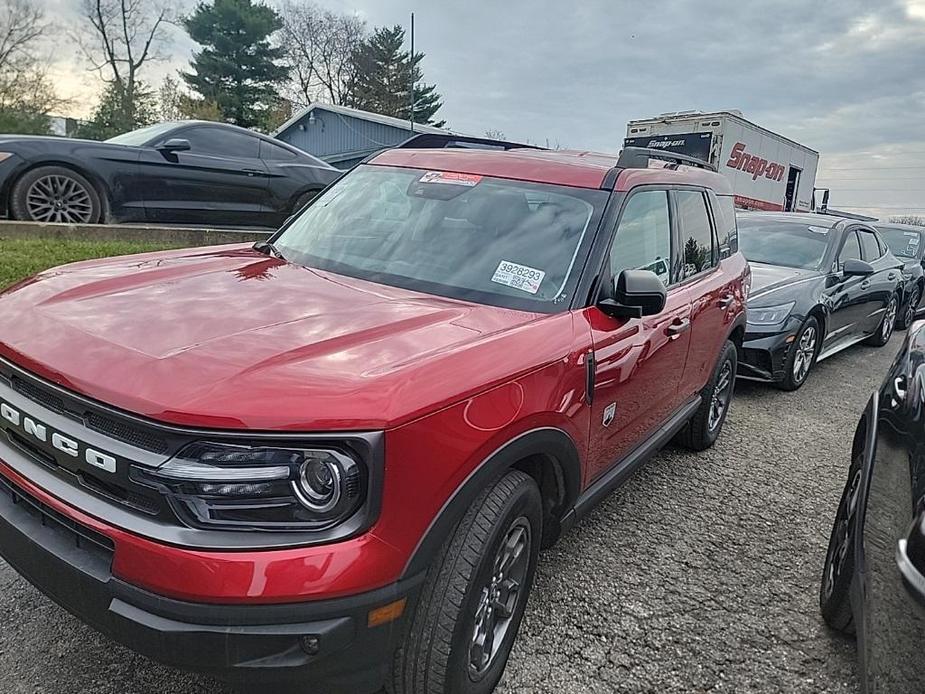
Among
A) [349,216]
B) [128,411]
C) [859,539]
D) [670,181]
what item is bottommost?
[859,539]

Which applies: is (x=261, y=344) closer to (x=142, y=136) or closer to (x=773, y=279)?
(x=773, y=279)

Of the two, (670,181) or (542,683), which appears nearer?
(542,683)

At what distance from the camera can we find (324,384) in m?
1.70

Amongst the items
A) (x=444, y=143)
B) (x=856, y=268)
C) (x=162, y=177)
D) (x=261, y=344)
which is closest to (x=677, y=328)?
(x=444, y=143)

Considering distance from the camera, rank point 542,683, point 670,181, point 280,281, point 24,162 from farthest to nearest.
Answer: point 24,162, point 670,181, point 280,281, point 542,683

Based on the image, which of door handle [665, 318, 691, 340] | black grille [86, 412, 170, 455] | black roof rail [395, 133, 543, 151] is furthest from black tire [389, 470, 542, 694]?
black roof rail [395, 133, 543, 151]

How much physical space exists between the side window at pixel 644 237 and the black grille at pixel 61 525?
209cm

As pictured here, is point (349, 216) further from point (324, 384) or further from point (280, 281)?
point (324, 384)

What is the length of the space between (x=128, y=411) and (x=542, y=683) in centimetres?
169

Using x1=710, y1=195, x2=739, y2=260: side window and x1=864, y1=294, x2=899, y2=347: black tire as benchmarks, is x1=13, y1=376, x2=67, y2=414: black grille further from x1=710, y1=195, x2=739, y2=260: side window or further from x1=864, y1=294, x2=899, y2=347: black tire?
x1=864, y1=294, x2=899, y2=347: black tire

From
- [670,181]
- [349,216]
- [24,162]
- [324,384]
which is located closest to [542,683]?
[324,384]

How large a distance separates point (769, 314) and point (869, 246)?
129 inches

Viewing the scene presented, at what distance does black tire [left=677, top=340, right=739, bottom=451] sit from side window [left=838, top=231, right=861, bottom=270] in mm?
3358

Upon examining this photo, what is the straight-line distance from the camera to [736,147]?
16406mm
